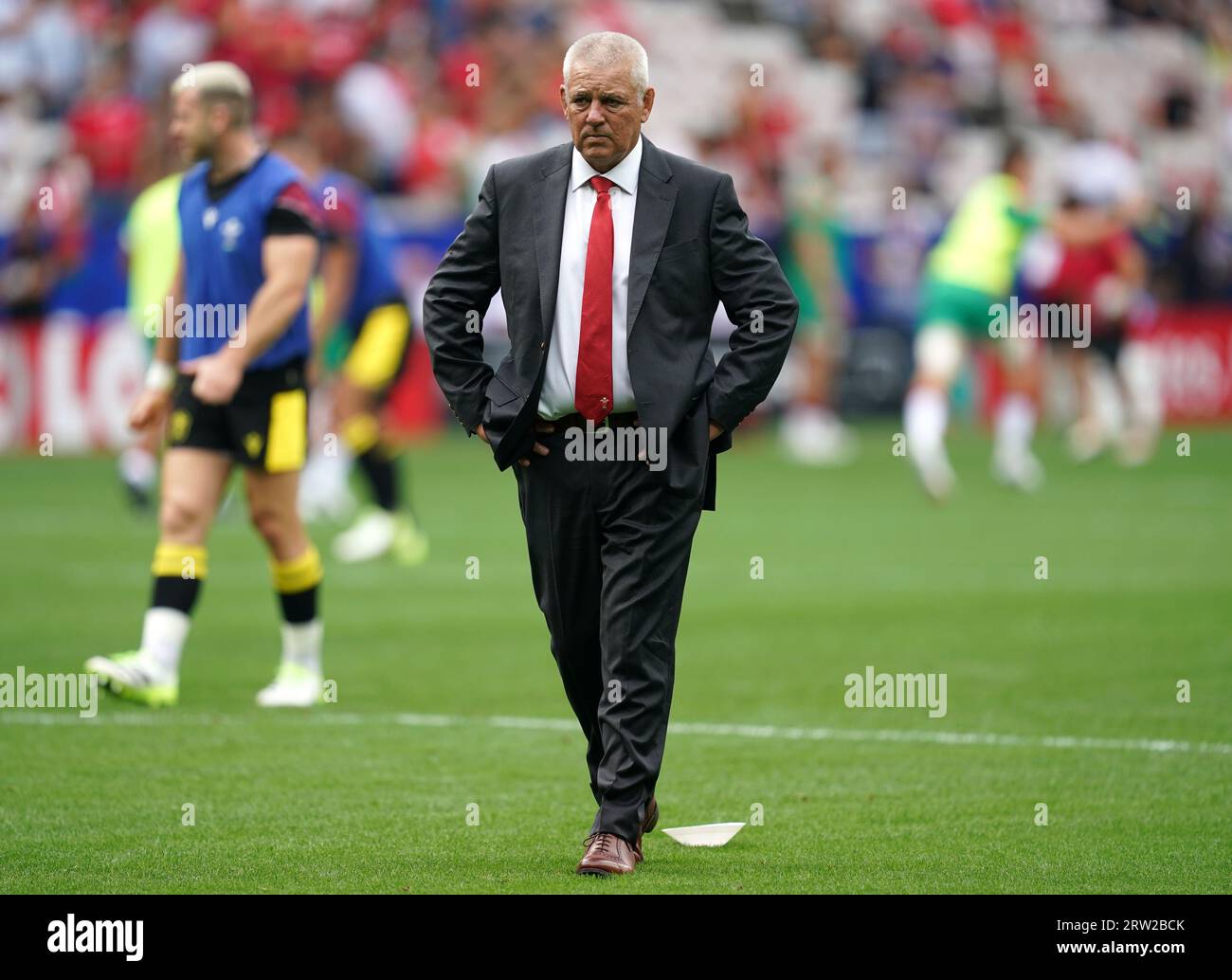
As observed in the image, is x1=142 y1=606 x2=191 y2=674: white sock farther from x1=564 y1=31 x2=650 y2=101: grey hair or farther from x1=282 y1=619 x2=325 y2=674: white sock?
x1=564 y1=31 x2=650 y2=101: grey hair

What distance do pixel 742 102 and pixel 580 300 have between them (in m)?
21.2

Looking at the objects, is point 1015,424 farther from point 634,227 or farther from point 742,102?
point 634,227

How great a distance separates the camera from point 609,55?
6320 millimetres

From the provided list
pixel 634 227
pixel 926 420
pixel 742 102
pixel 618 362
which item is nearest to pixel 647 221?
pixel 634 227

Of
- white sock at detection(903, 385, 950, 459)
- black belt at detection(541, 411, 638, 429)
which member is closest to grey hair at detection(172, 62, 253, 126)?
black belt at detection(541, 411, 638, 429)

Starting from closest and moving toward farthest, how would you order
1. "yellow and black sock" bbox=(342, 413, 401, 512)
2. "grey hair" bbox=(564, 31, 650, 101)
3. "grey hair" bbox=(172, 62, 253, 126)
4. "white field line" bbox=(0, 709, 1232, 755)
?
"grey hair" bbox=(564, 31, 650, 101)
"white field line" bbox=(0, 709, 1232, 755)
"grey hair" bbox=(172, 62, 253, 126)
"yellow and black sock" bbox=(342, 413, 401, 512)

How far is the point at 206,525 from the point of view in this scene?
9.51 m

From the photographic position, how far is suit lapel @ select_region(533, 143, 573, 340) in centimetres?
647

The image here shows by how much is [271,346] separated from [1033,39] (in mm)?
26648

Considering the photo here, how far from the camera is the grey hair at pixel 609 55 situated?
20.7 ft

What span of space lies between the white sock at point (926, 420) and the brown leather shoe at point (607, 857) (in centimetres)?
1279

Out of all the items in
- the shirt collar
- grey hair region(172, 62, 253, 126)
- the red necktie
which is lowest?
the red necktie

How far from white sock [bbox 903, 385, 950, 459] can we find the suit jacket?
12380mm
